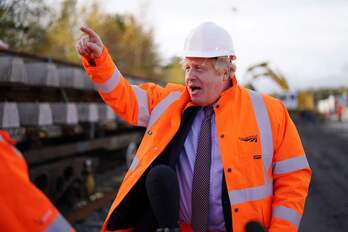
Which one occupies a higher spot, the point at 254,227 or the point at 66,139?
the point at 254,227

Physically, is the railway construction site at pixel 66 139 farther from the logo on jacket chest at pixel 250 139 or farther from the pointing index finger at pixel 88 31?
the logo on jacket chest at pixel 250 139

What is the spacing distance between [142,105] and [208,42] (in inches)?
22.5

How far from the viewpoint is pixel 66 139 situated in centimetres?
1045

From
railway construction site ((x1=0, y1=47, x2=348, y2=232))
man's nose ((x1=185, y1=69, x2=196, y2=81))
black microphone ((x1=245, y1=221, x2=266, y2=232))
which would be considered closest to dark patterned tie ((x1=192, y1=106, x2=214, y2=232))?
man's nose ((x1=185, y1=69, x2=196, y2=81))

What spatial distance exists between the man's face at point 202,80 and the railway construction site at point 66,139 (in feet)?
11.8

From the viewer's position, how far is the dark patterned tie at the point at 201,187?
3.07 meters

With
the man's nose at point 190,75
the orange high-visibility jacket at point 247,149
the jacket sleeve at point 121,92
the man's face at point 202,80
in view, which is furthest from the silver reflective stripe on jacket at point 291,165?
the jacket sleeve at point 121,92

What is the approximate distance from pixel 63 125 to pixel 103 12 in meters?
35.1

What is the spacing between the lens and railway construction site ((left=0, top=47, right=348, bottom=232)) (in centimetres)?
685

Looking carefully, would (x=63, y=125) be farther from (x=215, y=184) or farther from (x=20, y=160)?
(x=20, y=160)

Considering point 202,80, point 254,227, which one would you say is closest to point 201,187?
point 202,80

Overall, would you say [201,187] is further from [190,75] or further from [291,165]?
[190,75]

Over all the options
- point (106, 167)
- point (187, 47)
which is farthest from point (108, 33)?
point (187, 47)

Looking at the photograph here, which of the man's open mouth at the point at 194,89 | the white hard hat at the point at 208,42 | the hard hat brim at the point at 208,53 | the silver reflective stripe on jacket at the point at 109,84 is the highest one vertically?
the white hard hat at the point at 208,42
